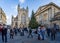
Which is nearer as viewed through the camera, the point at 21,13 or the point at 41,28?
the point at 41,28

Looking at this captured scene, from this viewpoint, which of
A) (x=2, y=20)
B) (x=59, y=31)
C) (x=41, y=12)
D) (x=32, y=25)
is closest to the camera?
(x=2, y=20)

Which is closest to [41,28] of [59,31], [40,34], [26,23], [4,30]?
[40,34]

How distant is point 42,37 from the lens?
1744 centimetres

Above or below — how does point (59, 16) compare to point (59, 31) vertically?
above

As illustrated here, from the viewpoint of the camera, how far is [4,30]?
14.6 m

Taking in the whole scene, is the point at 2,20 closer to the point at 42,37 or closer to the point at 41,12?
the point at 41,12

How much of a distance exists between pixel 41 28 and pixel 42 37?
85 centimetres

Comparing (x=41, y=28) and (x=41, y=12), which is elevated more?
(x=41, y=12)

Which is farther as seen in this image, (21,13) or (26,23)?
(21,13)

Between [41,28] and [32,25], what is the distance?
4.52 metres

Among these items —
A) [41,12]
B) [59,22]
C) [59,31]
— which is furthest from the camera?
[59,22]

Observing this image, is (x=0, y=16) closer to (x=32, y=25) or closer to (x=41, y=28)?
(x=41, y=28)

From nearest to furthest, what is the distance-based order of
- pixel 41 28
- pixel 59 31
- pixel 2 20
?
pixel 2 20 → pixel 41 28 → pixel 59 31

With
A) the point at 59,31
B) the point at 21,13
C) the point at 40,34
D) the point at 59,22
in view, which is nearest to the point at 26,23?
the point at 40,34
